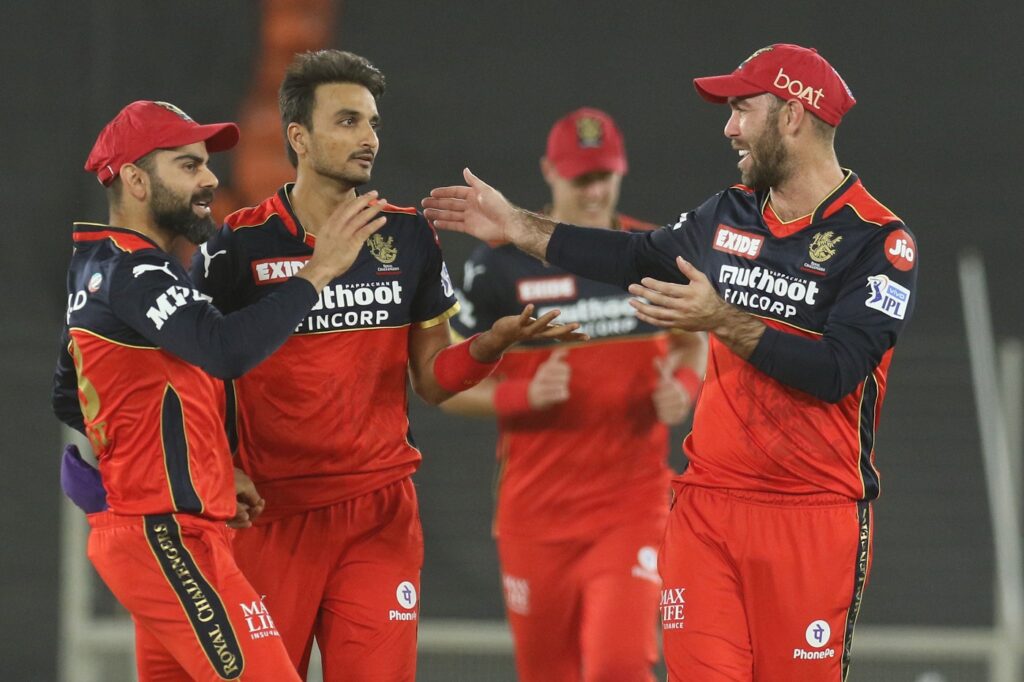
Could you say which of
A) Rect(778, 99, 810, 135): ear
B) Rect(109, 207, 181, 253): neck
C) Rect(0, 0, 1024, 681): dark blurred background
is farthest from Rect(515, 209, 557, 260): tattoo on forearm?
Rect(0, 0, 1024, 681): dark blurred background

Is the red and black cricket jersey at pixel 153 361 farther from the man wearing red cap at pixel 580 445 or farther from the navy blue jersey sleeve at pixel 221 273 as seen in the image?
the man wearing red cap at pixel 580 445

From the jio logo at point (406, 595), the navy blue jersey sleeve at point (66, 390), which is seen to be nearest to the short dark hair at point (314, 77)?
the navy blue jersey sleeve at point (66, 390)

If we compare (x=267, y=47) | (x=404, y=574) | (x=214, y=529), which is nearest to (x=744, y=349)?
(x=404, y=574)

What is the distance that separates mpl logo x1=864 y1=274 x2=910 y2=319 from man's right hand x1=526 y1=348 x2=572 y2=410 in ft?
4.47

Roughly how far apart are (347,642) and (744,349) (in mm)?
1244

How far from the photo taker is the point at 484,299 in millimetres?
4836

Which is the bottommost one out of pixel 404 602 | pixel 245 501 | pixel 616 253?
pixel 404 602

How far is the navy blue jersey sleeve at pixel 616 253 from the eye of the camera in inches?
145

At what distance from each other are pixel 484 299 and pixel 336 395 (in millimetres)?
Answer: 1272

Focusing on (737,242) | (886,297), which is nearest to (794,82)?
(737,242)

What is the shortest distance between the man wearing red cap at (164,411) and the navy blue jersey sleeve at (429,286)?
0.36m

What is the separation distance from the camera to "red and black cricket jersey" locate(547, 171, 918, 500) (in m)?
3.24

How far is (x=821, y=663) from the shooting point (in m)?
3.37

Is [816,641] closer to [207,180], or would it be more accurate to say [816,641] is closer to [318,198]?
[318,198]
